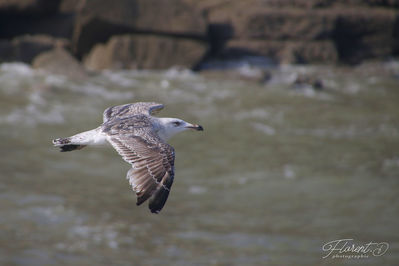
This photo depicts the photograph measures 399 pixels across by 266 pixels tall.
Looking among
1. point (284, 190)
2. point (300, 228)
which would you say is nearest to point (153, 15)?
point (284, 190)

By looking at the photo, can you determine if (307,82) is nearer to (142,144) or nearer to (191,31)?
(191,31)

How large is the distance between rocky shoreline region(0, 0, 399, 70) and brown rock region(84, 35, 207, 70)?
0.13 feet

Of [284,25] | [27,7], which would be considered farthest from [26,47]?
[284,25]

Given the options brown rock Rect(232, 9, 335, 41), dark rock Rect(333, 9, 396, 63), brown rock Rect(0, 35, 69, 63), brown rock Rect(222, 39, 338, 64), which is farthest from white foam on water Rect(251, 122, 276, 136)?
brown rock Rect(0, 35, 69, 63)

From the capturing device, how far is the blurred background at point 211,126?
15.3 meters

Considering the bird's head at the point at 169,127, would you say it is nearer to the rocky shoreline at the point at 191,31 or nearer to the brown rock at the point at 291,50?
the rocky shoreline at the point at 191,31

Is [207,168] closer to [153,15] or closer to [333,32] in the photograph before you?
[153,15]

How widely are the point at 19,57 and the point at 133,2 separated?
486 centimetres

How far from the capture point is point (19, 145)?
19.9 meters

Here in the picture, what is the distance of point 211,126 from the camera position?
2208 cm

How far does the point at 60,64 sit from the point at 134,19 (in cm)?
330

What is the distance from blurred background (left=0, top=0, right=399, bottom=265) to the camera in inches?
601

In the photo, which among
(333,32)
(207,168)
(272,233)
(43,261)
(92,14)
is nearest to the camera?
(43,261)

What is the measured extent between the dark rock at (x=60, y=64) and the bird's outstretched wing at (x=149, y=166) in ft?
60.0
